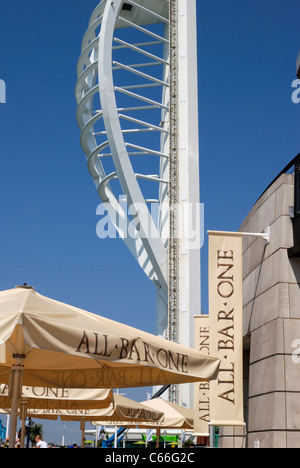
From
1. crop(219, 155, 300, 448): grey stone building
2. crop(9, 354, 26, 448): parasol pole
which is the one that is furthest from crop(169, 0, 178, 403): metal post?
crop(9, 354, 26, 448): parasol pole

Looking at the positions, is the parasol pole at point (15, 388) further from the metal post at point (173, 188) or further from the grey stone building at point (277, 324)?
the metal post at point (173, 188)

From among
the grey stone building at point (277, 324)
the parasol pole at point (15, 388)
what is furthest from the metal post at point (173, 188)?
the parasol pole at point (15, 388)

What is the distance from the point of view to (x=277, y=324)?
9750 mm

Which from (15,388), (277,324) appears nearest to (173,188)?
(277,324)

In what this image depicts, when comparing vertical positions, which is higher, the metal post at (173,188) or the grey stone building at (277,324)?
the metal post at (173,188)

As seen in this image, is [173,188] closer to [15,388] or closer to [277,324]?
[277,324]

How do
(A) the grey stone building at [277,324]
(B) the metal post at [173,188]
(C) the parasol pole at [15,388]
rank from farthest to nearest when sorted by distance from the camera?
(B) the metal post at [173,188] → (A) the grey stone building at [277,324] → (C) the parasol pole at [15,388]

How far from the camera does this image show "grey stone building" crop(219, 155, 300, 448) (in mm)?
9367

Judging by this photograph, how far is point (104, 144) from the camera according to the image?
34.3 meters

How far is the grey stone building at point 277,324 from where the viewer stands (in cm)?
937

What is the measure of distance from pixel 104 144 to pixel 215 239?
24434mm

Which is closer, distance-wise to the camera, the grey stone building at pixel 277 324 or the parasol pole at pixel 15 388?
the parasol pole at pixel 15 388

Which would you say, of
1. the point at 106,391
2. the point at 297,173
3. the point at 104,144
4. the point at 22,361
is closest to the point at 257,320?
the point at 297,173

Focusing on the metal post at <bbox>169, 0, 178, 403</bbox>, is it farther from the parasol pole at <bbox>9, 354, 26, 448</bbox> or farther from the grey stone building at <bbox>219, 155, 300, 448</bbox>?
the parasol pole at <bbox>9, 354, 26, 448</bbox>
